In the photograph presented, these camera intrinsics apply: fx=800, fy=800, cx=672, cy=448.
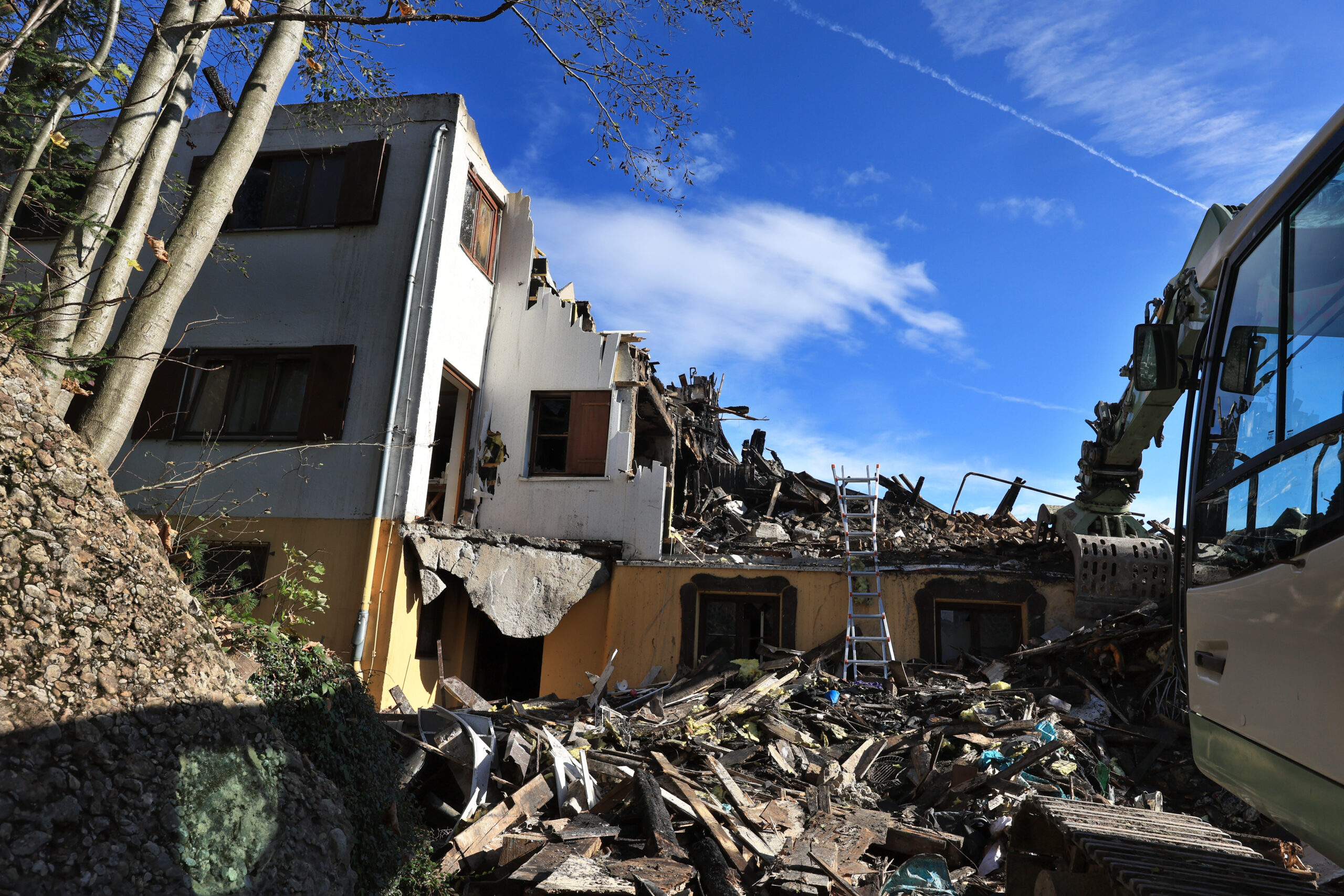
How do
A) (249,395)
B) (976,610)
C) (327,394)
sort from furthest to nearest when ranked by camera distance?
(976,610)
(249,395)
(327,394)

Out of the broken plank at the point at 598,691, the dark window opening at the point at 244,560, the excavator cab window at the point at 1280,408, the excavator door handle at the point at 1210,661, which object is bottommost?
the broken plank at the point at 598,691

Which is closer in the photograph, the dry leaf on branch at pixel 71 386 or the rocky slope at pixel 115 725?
the rocky slope at pixel 115 725

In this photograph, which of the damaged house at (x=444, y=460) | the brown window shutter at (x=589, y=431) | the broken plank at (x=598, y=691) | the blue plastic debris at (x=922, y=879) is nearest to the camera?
the blue plastic debris at (x=922, y=879)

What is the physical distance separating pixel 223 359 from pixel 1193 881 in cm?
Answer: 1240

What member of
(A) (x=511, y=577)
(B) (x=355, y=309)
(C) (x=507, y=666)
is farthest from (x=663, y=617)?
(B) (x=355, y=309)

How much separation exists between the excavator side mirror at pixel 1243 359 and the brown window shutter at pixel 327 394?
10103mm

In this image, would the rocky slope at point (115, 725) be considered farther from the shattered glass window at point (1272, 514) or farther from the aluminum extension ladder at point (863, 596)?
the aluminum extension ladder at point (863, 596)

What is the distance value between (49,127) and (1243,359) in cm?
703

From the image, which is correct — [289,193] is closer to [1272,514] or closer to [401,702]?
[401,702]

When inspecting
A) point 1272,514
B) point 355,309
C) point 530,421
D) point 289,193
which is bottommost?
point 1272,514

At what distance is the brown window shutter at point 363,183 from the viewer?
11.6 m

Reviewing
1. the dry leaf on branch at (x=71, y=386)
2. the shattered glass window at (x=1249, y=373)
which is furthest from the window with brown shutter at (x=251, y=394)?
the shattered glass window at (x=1249, y=373)

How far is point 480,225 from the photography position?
1280 cm

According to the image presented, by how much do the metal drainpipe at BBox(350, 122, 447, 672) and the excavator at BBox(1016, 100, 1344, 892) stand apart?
8751 millimetres
